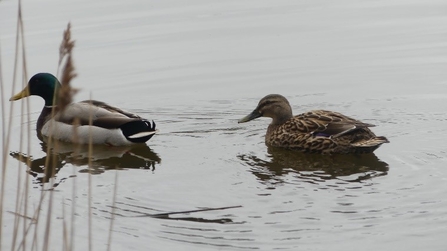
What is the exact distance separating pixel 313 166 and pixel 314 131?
752mm

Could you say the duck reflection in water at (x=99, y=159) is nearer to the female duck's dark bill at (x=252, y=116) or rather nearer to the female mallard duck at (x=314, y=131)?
the female duck's dark bill at (x=252, y=116)

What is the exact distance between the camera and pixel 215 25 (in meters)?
15.1

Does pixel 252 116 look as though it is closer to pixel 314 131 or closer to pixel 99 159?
pixel 314 131

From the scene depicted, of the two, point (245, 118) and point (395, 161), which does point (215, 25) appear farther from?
point (395, 161)

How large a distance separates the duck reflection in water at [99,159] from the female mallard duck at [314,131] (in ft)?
4.14

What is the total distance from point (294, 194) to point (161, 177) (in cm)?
149

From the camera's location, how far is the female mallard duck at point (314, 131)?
991 centimetres

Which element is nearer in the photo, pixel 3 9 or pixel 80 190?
pixel 80 190

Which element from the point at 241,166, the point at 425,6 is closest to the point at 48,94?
the point at 241,166

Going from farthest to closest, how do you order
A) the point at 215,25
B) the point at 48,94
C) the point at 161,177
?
the point at 215,25 < the point at 48,94 < the point at 161,177

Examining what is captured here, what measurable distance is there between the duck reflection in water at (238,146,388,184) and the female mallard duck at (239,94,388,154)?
3.6 inches

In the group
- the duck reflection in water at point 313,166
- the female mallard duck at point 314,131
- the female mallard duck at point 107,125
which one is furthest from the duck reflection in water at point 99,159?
the female mallard duck at point 314,131

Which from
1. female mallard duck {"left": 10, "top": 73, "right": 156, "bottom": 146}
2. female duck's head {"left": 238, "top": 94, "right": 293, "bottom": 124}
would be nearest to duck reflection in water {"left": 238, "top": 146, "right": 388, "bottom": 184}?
female duck's head {"left": 238, "top": 94, "right": 293, "bottom": 124}

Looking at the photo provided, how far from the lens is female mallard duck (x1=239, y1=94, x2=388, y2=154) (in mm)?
9914
